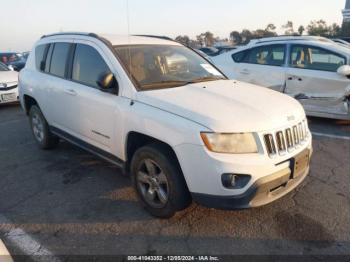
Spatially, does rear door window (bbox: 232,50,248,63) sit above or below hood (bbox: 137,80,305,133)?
above

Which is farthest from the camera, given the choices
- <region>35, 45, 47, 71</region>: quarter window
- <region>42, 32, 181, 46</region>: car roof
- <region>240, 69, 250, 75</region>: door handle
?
<region>240, 69, 250, 75</region>: door handle

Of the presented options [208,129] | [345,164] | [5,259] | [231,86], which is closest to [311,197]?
[345,164]

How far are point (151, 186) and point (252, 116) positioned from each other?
120cm

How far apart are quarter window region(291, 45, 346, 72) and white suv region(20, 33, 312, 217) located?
9.37 feet

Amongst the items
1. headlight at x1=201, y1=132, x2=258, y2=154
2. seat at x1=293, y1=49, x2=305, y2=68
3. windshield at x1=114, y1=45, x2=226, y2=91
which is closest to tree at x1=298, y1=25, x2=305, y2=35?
seat at x1=293, y1=49, x2=305, y2=68

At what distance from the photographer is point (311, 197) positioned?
3.54 meters

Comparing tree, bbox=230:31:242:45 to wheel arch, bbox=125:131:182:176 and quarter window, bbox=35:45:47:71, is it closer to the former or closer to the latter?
quarter window, bbox=35:45:47:71

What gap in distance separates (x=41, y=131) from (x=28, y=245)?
2.73 metres

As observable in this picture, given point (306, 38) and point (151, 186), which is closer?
point (151, 186)

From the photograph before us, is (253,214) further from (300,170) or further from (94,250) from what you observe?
(94,250)

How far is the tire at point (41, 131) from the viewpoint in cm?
508

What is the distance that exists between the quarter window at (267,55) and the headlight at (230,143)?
14.1ft

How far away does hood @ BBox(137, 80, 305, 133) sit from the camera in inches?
104

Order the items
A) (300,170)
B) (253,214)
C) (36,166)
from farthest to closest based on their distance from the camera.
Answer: (36,166) < (253,214) < (300,170)
